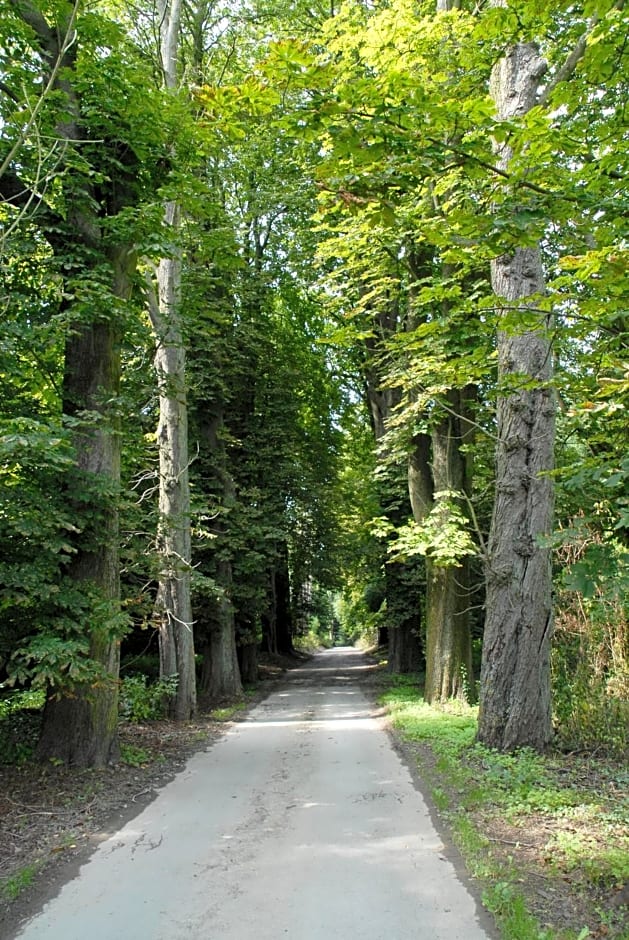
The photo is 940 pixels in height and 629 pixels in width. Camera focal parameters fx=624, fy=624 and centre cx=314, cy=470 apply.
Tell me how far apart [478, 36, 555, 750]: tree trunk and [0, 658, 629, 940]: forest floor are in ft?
2.68

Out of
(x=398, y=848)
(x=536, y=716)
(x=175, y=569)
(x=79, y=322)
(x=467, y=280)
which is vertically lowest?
(x=398, y=848)

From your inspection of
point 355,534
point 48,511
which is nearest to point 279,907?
point 48,511

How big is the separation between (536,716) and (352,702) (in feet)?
24.9

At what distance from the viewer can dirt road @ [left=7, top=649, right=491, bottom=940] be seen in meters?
3.59

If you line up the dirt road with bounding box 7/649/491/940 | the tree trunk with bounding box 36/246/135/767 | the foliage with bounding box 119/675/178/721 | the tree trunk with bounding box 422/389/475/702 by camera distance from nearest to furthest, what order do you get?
the dirt road with bounding box 7/649/491/940
the tree trunk with bounding box 36/246/135/767
the foliage with bounding box 119/675/178/721
the tree trunk with bounding box 422/389/475/702

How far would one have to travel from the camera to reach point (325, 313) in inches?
585

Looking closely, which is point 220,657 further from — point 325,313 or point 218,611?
point 325,313

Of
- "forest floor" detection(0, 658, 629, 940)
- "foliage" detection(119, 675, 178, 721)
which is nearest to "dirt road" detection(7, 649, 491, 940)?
"forest floor" detection(0, 658, 629, 940)

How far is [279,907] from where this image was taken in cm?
381

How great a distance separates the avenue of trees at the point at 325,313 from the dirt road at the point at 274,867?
1477mm

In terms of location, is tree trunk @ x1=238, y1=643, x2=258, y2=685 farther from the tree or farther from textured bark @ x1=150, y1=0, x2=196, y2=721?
the tree

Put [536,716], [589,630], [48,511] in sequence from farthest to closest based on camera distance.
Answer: [589,630] → [536,716] → [48,511]

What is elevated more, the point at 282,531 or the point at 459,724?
the point at 282,531

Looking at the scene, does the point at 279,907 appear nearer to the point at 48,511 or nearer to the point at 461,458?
the point at 48,511
